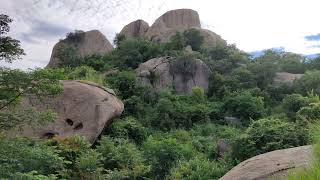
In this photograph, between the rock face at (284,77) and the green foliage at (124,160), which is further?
the rock face at (284,77)

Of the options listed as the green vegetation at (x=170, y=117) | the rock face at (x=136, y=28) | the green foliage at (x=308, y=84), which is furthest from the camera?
the rock face at (x=136, y=28)

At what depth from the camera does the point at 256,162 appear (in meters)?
7.79

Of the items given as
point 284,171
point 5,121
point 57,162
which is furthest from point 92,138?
point 284,171

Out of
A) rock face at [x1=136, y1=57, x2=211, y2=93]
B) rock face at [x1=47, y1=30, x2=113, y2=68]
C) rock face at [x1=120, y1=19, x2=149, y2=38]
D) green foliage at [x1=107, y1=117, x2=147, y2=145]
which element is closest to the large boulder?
rock face at [x1=120, y1=19, x2=149, y2=38]

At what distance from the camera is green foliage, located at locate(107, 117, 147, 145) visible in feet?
57.8

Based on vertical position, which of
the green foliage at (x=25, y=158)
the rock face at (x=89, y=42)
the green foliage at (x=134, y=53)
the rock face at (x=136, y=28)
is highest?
the rock face at (x=136, y=28)

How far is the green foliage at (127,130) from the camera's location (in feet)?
57.8

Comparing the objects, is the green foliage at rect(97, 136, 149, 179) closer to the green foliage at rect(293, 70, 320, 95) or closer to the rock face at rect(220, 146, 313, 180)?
the rock face at rect(220, 146, 313, 180)

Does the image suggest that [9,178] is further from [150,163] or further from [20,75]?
[150,163]

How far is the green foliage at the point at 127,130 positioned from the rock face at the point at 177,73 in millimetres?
11556

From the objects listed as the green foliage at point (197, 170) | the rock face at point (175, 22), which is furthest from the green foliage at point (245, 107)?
the rock face at point (175, 22)

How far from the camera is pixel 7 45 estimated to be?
31.5 feet

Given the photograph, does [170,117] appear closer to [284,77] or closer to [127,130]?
[127,130]

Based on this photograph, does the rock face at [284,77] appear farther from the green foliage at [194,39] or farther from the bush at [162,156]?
the bush at [162,156]
